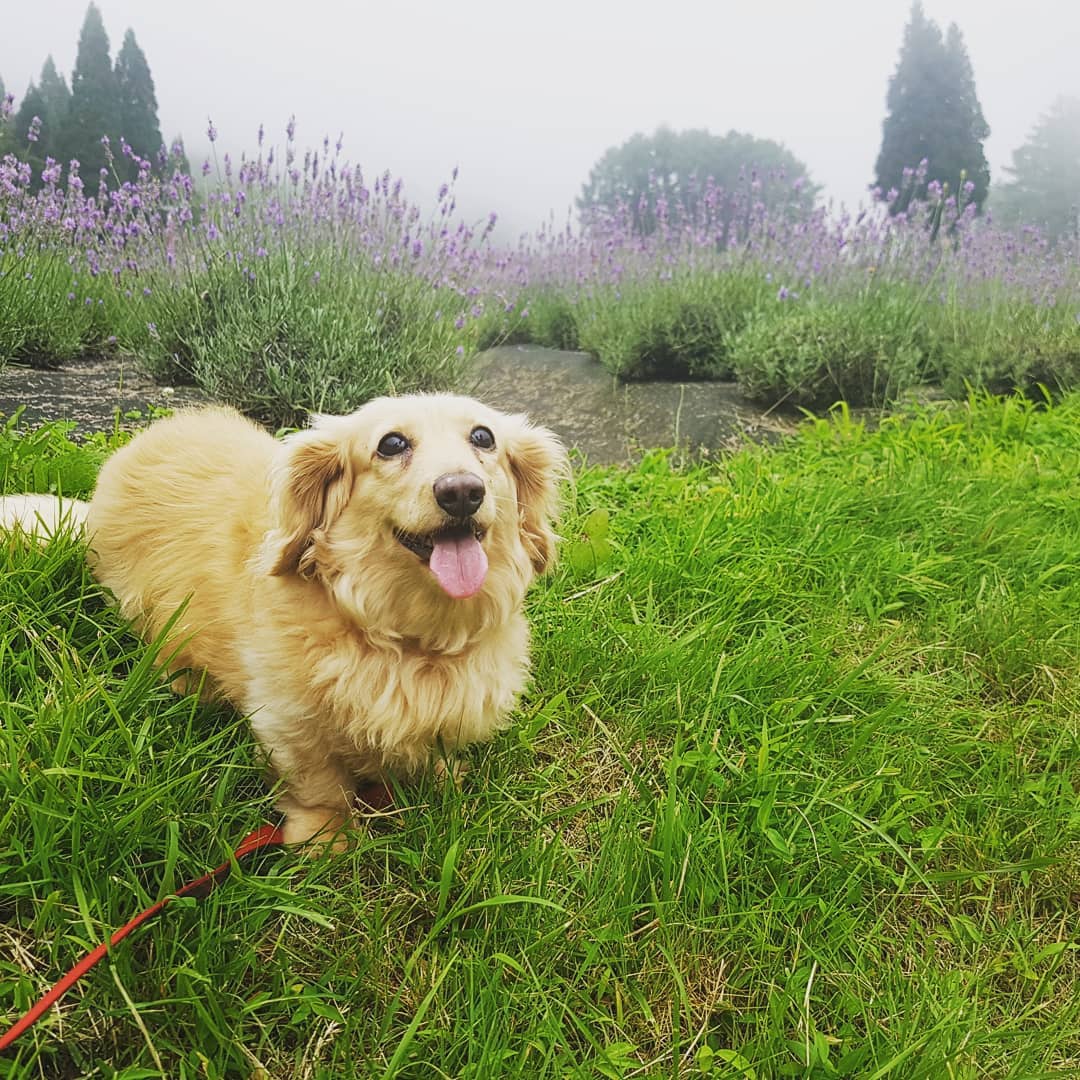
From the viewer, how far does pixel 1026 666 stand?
7.20ft

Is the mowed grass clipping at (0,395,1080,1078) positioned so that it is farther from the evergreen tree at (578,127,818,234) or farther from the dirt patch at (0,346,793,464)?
the evergreen tree at (578,127,818,234)

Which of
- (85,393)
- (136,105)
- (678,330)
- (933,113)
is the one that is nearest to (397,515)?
(85,393)

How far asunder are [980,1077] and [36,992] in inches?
57.9

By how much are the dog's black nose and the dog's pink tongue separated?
73 mm

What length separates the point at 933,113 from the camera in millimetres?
12664

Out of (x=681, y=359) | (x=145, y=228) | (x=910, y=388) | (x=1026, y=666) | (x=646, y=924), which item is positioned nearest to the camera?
(x=646, y=924)

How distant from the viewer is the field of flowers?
374 cm

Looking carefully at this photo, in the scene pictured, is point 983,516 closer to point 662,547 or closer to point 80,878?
point 662,547

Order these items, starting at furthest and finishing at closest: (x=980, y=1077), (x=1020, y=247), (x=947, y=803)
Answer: (x=1020, y=247)
(x=947, y=803)
(x=980, y=1077)

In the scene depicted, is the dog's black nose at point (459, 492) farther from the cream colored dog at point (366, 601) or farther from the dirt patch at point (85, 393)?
the dirt patch at point (85, 393)

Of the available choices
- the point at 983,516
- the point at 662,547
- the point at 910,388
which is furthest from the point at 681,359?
the point at 662,547

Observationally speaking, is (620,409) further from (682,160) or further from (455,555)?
(682,160)

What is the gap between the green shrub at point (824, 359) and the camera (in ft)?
15.3

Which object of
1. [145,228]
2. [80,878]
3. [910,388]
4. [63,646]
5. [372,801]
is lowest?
[372,801]
